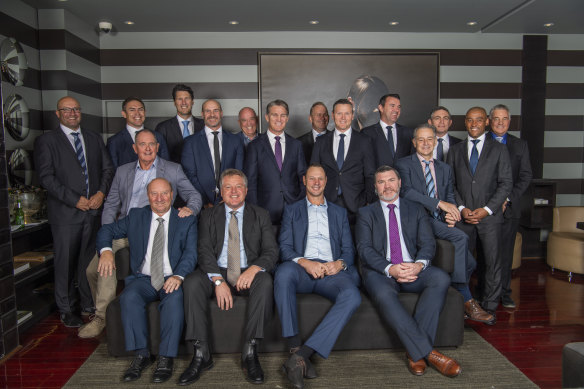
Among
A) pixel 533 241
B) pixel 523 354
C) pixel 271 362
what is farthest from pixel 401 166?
pixel 533 241

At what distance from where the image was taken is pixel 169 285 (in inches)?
118

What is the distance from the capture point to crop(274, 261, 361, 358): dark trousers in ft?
9.37

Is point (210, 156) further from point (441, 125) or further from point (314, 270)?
point (441, 125)

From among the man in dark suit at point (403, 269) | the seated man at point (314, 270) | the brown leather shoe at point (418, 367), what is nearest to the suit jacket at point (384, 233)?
the man in dark suit at point (403, 269)

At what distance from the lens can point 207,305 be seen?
306cm

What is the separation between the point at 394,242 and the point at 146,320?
6.24ft

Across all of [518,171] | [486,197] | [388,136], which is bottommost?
[486,197]

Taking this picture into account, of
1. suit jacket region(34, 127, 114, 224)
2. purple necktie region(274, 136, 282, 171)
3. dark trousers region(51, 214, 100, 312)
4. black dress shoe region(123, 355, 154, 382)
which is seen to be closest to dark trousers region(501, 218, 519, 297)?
purple necktie region(274, 136, 282, 171)

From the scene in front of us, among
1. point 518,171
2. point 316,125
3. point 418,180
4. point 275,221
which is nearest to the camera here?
point 418,180

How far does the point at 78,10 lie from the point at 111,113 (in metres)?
1.40

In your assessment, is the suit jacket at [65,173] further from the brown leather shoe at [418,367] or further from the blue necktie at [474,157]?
the blue necktie at [474,157]

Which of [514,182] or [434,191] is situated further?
[514,182]

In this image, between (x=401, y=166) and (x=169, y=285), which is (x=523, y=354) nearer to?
(x=401, y=166)

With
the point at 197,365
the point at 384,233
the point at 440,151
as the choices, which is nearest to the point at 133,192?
the point at 197,365
